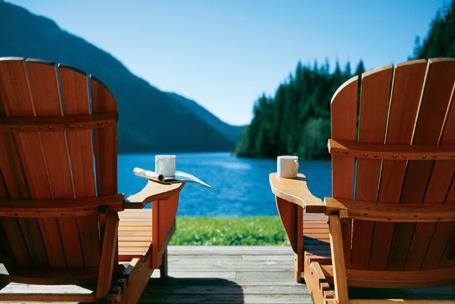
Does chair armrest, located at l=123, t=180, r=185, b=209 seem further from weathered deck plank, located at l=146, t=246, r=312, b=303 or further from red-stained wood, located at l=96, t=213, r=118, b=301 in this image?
weathered deck plank, located at l=146, t=246, r=312, b=303

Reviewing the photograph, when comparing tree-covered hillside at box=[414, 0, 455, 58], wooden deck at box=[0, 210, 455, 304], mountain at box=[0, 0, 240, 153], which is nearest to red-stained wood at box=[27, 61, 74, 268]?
wooden deck at box=[0, 210, 455, 304]

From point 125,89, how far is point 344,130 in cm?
9675

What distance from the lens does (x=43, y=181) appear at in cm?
137

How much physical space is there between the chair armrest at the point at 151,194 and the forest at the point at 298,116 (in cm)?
4545

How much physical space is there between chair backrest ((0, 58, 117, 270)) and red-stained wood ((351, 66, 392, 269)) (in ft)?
3.35

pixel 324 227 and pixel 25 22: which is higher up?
pixel 25 22

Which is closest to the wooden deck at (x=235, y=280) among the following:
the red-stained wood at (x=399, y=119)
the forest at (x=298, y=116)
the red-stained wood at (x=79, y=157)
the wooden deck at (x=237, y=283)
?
the wooden deck at (x=237, y=283)

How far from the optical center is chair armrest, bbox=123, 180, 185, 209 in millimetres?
1377

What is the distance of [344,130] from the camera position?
1272 millimetres

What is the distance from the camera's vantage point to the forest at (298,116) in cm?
4706

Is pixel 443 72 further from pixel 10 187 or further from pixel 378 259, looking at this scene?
pixel 10 187

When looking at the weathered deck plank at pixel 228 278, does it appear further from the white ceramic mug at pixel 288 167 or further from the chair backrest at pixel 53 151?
the chair backrest at pixel 53 151

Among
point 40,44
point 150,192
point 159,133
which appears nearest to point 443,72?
point 150,192

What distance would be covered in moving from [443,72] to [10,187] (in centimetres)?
183
